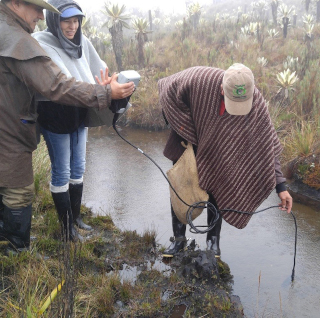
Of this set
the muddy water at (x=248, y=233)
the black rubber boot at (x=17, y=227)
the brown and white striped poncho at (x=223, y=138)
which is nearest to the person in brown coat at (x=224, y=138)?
the brown and white striped poncho at (x=223, y=138)

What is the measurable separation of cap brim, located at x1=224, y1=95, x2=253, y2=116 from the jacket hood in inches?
46.5

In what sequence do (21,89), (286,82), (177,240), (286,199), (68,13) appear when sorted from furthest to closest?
(286,82)
(177,240)
(286,199)
(68,13)
(21,89)

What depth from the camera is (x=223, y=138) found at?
2.88 meters

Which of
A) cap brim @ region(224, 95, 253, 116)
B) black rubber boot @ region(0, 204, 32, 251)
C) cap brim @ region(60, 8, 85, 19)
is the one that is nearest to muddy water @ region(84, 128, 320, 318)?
cap brim @ region(224, 95, 253, 116)

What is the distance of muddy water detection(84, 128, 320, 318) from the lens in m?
3.07

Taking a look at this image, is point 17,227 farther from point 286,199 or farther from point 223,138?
point 286,199

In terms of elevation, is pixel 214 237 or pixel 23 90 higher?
pixel 23 90

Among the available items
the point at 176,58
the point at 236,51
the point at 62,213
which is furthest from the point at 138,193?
the point at 236,51

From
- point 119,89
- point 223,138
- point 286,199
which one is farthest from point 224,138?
point 119,89

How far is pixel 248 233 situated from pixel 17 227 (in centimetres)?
222

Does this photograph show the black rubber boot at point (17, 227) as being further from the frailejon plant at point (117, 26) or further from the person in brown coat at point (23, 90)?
the frailejon plant at point (117, 26)

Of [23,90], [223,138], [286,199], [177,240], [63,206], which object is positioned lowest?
[177,240]

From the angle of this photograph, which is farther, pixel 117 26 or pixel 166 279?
pixel 117 26

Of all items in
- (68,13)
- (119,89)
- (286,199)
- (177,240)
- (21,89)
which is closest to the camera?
(119,89)
